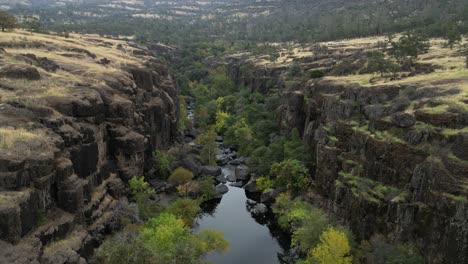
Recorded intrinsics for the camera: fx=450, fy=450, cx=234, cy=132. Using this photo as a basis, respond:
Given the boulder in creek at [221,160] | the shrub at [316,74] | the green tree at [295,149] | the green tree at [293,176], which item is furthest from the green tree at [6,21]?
the green tree at [293,176]

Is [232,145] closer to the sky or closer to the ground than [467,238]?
closer to the ground

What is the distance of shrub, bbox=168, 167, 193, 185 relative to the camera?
246 ft

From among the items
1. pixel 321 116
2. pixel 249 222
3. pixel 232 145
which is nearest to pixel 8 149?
pixel 249 222

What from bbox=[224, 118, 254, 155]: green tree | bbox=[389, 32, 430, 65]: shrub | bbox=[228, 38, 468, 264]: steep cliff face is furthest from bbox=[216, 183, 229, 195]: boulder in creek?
bbox=[389, 32, 430, 65]: shrub

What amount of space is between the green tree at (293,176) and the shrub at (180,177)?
49.3 ft

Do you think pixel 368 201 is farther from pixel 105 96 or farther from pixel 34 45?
pixel 34 45

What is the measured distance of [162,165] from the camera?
78500 mm

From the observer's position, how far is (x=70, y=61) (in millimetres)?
82188

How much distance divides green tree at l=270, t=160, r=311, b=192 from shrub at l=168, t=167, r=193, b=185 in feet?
49.3

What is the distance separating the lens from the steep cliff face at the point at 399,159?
4197 cm

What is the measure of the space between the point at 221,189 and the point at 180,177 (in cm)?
755

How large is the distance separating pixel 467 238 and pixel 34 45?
272 feet

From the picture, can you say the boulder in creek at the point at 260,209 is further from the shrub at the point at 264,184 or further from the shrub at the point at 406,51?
the shrub at the point at 406,51

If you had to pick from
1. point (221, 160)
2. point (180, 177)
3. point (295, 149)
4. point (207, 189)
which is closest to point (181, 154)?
point (221, 160)
